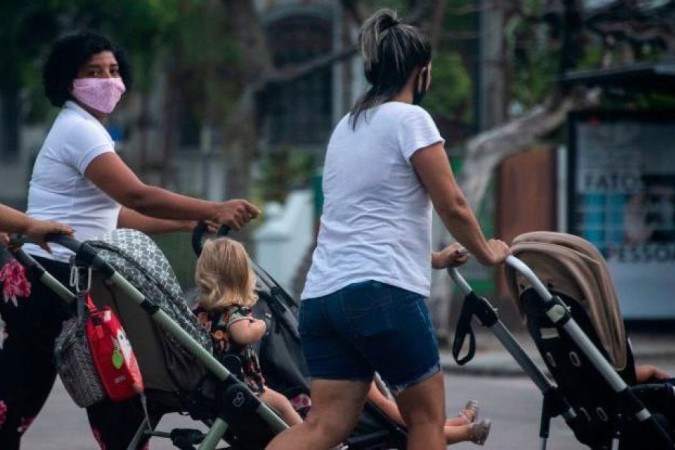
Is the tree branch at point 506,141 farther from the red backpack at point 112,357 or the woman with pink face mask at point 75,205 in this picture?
the red backpack at point 112,357

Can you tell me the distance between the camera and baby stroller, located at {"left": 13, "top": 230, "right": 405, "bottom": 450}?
5336 millimetres

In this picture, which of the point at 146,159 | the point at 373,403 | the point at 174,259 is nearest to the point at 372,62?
the point at 373,403

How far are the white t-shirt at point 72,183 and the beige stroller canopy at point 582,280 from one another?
5.05ft

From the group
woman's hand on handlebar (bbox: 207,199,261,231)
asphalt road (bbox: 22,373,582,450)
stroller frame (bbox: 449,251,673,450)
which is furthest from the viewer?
asphalt road (bbox: 22,373,582,450)

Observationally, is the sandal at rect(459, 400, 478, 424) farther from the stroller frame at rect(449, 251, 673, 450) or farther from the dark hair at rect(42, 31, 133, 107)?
the dark hair at rect(42, 31, 133, 107)

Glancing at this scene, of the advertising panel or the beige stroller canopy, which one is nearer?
the beige stroller canopy

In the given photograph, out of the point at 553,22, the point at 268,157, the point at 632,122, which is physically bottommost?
the point at 268,157

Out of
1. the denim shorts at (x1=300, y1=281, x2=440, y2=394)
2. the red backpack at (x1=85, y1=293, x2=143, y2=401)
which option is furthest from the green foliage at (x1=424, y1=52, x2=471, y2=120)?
the denim shorts at (x1=300, y1=281, x2=440, y2=394)

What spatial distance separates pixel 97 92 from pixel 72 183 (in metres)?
0.38

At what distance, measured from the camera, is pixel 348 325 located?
499cm

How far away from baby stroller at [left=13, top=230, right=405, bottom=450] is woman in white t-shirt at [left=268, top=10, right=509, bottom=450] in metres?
0.41

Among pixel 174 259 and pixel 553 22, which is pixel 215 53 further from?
pixel 174 259

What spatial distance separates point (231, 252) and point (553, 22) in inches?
362

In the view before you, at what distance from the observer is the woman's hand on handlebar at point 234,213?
18.5 ft
